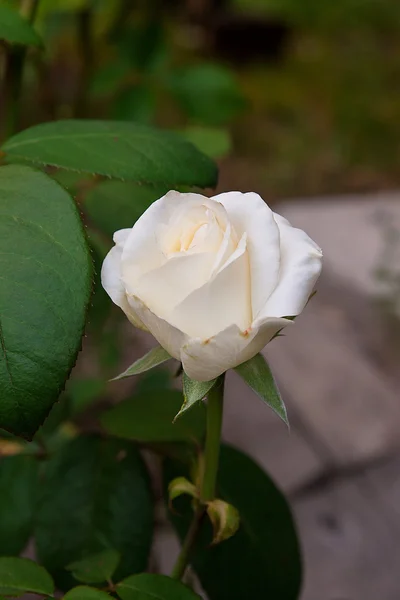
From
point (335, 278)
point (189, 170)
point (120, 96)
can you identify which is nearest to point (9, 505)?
point (189, 170)

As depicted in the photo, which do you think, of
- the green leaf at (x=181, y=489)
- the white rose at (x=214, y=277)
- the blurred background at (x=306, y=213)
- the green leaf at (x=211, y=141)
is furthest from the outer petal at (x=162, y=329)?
the green leaf at (x=211, y=141)

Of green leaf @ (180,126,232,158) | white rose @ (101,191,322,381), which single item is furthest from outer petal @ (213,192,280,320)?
green leaf @ (180,126,232,158)

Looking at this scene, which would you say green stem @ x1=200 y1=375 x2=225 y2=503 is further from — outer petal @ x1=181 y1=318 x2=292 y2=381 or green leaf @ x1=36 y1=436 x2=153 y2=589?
green leaf @ x1=36 y1=436 x2=153 y2=589

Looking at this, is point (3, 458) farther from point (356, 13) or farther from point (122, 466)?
point (356, 13)

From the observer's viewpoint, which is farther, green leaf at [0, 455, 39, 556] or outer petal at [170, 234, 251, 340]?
green leaf at [0, 455, 39, 556]

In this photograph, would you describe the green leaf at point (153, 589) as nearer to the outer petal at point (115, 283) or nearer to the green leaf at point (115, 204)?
the outer petal at point (115, 283)

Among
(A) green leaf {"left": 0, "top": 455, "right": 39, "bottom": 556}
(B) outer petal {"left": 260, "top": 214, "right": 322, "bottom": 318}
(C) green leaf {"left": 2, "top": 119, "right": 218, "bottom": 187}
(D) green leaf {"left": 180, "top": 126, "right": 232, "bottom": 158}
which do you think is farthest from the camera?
(D) green leaf {"left": 180, "top": 126, "right": 232, "bottom": 158}
